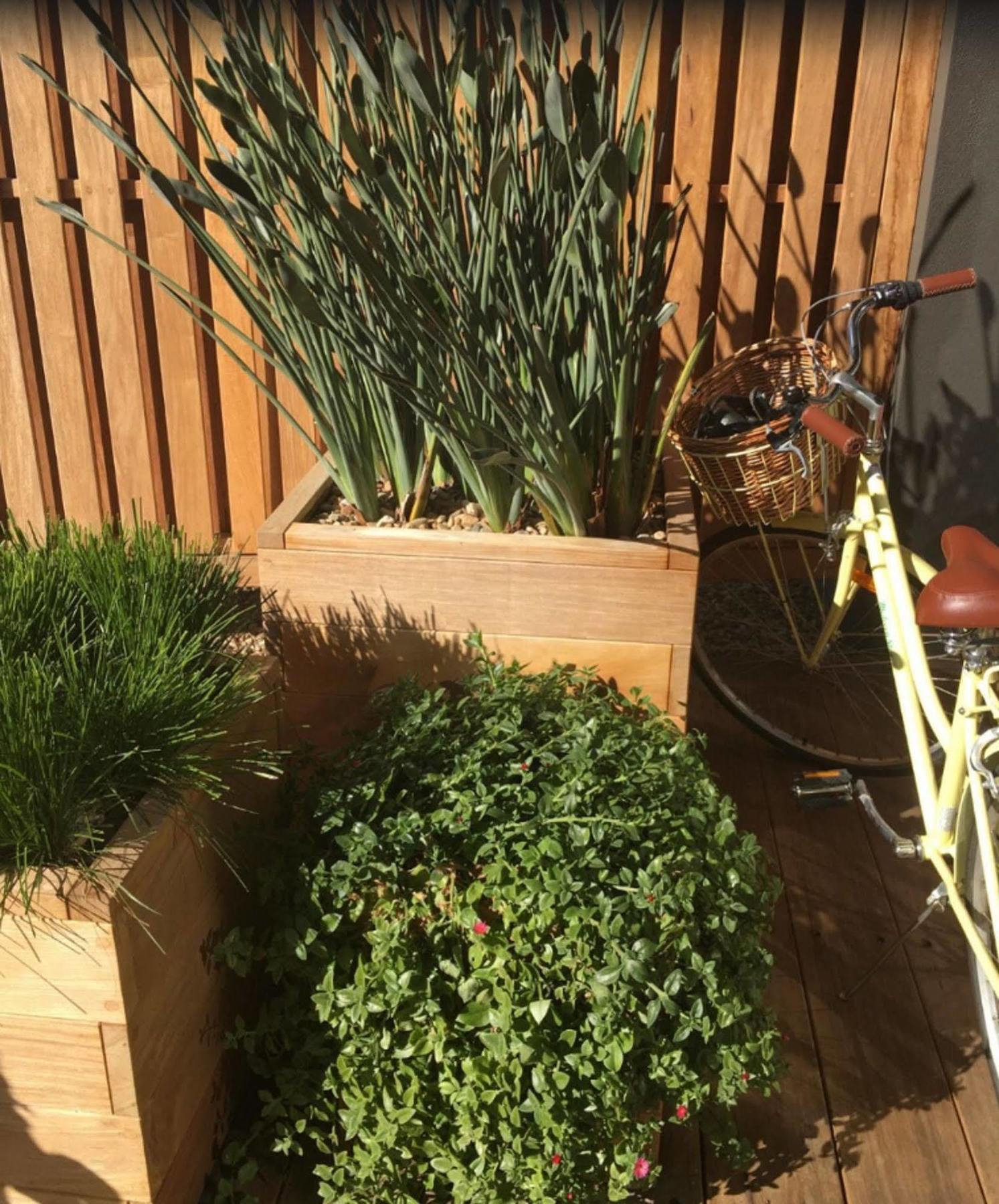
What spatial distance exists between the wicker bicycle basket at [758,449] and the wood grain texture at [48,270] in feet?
5.93

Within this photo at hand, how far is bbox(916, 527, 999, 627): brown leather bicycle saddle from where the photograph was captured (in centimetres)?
177

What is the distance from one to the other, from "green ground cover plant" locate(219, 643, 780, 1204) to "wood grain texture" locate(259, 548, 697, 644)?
291 mm

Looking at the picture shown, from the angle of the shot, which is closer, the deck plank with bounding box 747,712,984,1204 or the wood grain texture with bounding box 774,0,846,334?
the deck plank with bounding box 747,712,984,1204

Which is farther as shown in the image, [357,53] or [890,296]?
[890,296]

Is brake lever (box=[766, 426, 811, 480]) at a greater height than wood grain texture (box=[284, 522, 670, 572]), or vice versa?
brake lever (box=[766, 426, 811, 480])

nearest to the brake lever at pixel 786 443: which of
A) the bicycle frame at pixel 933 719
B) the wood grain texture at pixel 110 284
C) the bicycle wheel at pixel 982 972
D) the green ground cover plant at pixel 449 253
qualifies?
the bicycle frame at pixel 933 719

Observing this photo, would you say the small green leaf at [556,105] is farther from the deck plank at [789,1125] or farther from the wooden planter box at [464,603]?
the deck plank at [789,1125]

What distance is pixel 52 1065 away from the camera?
58.3 inches

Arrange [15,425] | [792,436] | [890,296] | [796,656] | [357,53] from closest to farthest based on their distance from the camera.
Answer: [357,53]
[792,436]
[890,296]
[796,656]
[15,425]

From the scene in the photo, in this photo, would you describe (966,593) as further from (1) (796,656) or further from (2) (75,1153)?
(2) (75,1153)

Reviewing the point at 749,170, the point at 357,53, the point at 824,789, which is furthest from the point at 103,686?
the point at 749,170

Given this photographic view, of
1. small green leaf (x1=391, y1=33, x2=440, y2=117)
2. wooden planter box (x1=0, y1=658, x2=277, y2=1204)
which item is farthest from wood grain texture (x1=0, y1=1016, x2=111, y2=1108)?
small green leaf (x1=391, y1=33, x2=440, y2=117)

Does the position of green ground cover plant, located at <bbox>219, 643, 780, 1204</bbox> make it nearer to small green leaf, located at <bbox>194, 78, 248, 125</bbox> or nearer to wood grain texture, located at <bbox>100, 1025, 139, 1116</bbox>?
wood grain texture, located at <bbox>100, 1025, 139, 1116</bbox>

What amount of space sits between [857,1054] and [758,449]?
3.82 ft
